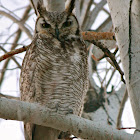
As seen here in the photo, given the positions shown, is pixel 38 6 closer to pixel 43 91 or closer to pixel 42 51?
pixel 42 51

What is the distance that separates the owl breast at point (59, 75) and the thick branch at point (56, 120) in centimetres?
50

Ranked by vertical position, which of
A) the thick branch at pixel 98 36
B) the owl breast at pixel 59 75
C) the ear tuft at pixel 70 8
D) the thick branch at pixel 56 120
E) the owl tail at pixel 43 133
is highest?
the ear tuft at pixel 70 8

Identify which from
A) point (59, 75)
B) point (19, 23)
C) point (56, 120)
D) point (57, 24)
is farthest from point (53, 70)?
point (19, 23)

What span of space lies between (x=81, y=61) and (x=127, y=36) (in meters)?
Result: 0.64

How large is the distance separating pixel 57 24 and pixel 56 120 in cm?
109

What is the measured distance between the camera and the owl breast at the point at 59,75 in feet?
6.35

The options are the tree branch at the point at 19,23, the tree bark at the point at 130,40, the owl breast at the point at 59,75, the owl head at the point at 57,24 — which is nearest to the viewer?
the tree bark at the point at 130,40

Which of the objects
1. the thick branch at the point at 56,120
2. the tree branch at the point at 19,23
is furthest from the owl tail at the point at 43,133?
the tree branch at the point at 19,23

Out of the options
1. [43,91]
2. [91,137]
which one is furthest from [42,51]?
[91,137]

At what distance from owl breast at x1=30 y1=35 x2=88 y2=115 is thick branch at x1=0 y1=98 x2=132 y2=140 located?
1.65ft

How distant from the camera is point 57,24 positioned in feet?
7.30

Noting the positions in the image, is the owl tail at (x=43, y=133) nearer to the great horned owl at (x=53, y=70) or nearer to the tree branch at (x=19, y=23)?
the great horned owl at (x=53, y=70)

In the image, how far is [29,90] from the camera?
1963 mm

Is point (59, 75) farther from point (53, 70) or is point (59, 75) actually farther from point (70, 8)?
point (70, 8)
